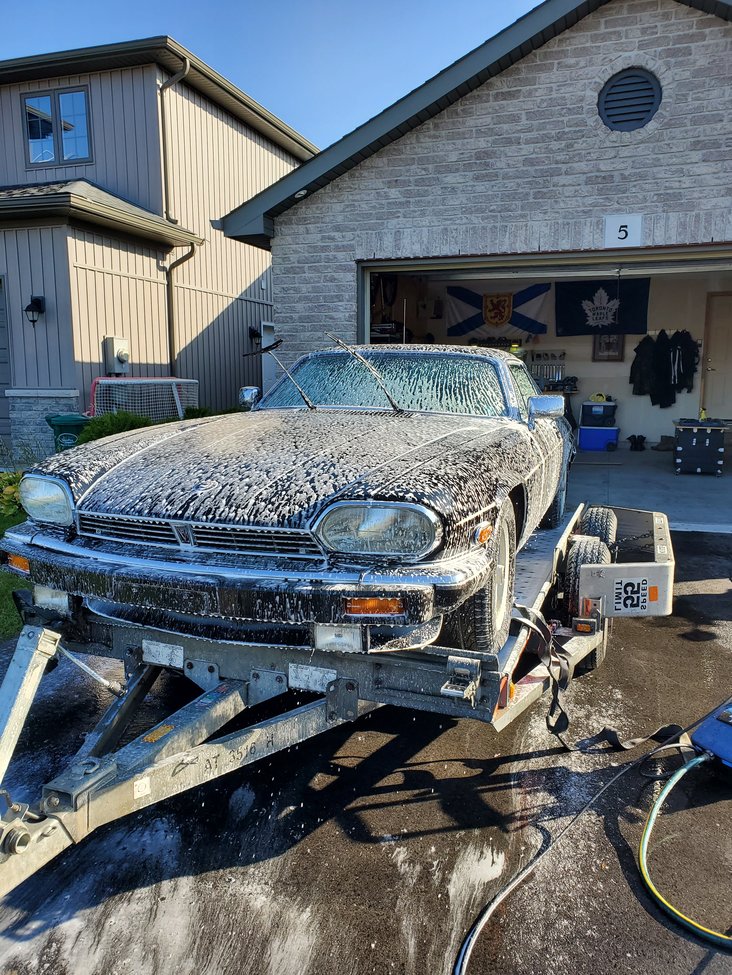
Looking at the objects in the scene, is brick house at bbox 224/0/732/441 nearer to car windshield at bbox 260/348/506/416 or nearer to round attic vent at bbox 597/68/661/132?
round attic vent at bbox 597/68/661/132

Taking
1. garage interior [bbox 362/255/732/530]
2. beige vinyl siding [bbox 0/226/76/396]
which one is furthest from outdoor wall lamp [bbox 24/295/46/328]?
garage interior [bbox 362/255/732/530]

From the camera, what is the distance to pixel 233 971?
7.21 ft

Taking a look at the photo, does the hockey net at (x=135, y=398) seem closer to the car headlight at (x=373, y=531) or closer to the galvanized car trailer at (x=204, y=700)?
the galvanized car trailer at (x=204, y=700)

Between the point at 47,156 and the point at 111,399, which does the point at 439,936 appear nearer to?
the point at 111,399

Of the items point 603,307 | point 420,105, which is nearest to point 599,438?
point 603,307

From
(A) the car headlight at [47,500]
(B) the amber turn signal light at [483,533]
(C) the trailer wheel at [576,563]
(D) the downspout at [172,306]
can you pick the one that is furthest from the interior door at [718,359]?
(A) the car headlight at [47,500]

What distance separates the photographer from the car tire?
2779 mm

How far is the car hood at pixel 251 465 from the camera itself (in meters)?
2.68

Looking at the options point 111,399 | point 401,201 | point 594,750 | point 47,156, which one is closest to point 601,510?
point 594,750

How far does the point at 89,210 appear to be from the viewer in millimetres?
10164

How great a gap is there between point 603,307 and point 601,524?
28.2 ft

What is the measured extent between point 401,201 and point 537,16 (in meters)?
2.23

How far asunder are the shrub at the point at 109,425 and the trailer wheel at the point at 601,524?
4744 mm

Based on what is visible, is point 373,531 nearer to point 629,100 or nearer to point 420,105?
point 420,105
